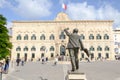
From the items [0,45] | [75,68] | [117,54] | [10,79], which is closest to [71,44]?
[75,68]

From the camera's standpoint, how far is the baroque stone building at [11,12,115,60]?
65.2 metres

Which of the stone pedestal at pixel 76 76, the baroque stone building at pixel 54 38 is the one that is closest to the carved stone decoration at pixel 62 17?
the baroque stone building at pixel 54 38

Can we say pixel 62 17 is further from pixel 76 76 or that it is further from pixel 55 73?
pixel 76 76

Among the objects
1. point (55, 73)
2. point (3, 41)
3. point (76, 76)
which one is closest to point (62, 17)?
point (3, 41)

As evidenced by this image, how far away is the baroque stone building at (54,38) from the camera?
65.2m

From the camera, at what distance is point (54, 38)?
6631 centimetres

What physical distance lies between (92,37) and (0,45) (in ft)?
110

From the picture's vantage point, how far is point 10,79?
17172 mm

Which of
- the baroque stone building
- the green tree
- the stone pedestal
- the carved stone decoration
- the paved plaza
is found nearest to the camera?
the stone pedestal

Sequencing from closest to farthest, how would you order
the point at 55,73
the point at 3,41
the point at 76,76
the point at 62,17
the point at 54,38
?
the point at 76,76 < the point at 55,73 < the point at 3,41 < the point at 54,38 < the point at 62,17

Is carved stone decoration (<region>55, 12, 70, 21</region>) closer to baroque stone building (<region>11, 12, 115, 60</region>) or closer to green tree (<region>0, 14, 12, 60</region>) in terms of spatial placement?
baroque stone building (<region>11, 12, 115, 60</region>)

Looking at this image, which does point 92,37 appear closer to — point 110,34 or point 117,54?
point 110,34

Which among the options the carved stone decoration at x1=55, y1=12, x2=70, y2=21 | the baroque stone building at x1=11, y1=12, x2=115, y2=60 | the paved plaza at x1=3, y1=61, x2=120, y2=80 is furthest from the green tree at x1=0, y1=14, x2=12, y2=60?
the carved stone decoration at x1=55, y1=12, x2=70, y2=21

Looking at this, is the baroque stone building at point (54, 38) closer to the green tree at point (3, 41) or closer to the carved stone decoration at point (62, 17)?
the carved stone decoration at point (62, 17)
